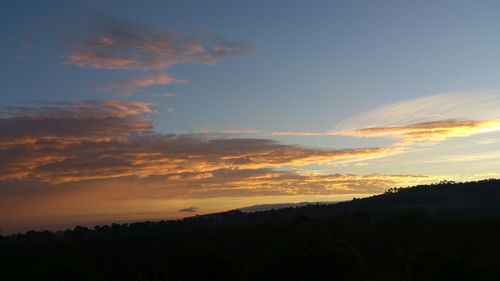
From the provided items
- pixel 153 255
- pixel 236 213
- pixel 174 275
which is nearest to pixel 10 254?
pixel 153 255

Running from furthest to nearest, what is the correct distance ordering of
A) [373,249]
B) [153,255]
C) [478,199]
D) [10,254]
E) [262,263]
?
1. [478,199]
2. [10,254]
3. [153,255]
4. [373,249]
5. [262,263]

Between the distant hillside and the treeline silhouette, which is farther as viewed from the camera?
the distant hillside

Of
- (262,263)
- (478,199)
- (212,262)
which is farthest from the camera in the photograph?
(478,199)

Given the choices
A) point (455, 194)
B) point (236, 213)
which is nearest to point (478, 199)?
point (455, 194)

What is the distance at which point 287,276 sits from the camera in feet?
52.8

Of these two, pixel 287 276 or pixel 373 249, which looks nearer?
pixel 287 276

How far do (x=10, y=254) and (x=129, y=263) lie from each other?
15049 millimetres

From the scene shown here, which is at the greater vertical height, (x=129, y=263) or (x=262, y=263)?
(x=262, y=263)

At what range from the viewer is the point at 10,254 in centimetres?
4181

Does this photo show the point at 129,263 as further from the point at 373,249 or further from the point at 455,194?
the point at 455,194

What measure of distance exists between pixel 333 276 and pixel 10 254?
115 feet

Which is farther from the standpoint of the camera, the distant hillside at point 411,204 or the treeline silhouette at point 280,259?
the distant hillside at point 411,204

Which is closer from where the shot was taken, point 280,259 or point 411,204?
point 280,259

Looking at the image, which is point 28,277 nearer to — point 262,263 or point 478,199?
point 262,263
